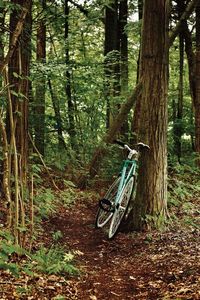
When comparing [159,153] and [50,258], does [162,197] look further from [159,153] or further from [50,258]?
[50,258]

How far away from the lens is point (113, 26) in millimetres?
13664

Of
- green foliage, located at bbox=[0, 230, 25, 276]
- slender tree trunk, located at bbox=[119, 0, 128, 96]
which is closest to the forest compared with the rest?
green foliage, located at bbox=[0, 230, 25, 276]

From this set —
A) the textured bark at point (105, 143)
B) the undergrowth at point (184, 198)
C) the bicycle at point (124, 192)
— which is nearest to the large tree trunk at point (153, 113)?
the bicycle at point (124, 192)

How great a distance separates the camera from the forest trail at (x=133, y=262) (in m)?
4.37

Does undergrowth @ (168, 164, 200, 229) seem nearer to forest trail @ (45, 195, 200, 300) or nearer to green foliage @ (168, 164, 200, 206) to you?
green foliage @ (168, 164, 200, 206)

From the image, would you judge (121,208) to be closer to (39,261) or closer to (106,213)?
(106,213)

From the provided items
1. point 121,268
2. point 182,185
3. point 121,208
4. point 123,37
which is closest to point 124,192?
point 121,208

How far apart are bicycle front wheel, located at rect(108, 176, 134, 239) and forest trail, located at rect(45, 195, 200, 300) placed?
0.17 meters

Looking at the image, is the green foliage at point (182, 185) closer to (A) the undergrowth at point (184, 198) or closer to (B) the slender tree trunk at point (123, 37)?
(A) the undergrowth at point (184, 198)

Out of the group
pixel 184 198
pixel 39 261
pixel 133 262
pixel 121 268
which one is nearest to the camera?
pixel 39 261

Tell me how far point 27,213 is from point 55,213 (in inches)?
50.4

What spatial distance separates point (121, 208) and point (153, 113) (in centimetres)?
174

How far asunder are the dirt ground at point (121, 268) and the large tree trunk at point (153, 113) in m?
0.47

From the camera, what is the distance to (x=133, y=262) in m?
5.74
